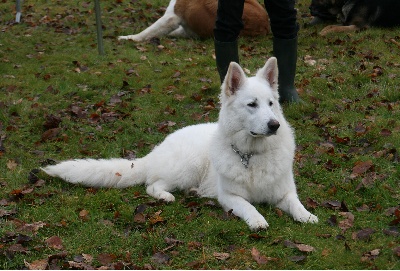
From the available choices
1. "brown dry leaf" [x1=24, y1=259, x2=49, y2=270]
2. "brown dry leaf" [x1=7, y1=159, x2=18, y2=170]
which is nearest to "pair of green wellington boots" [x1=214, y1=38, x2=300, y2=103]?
"brown dry leaf" [x1=7, y1=159, x2=18, y2=170]

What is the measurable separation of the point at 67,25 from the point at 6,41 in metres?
1.22

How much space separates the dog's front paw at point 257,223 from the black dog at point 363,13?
5.64m

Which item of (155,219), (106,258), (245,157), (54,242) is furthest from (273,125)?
(54,242)

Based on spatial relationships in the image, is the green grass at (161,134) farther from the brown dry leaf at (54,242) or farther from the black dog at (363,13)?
the black dog at (363,13)

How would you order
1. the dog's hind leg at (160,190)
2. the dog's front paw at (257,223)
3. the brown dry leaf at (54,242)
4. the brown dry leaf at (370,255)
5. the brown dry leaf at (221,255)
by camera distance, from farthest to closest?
the dog's hind leg at (160,190), the dog's front paw at (257,223), the brown dry leaf at (54,242), the brown dry leaf at (221,255), the brown dry leaf at (370,255)

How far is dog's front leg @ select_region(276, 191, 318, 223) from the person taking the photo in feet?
13.8

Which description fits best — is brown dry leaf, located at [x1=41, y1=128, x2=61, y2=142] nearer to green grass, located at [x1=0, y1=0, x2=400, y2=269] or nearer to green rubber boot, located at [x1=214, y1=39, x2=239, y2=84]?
green grass, located at [x1=0, y1=0, x2=400, y2=269]

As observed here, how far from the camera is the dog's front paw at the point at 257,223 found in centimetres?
406

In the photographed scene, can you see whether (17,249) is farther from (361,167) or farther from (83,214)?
(361,167)

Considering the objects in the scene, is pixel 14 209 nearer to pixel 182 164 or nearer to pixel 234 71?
pixel 182 164

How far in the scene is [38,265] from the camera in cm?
367

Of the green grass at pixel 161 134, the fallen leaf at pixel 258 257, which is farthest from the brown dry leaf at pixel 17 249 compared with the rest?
the fallen leaf at pixel 258 257

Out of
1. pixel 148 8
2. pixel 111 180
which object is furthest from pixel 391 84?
pixel 148 8

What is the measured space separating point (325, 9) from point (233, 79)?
18.9ft
